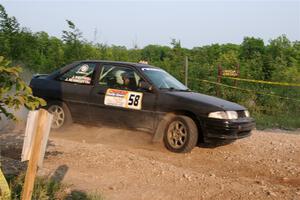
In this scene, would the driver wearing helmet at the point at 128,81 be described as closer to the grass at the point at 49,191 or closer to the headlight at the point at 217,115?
the headlight at the point at 217,115

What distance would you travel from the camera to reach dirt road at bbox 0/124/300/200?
596 centimetres

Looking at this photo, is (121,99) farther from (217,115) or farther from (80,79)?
(217,115)

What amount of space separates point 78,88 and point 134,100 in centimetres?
140

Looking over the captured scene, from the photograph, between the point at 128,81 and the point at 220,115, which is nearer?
the point at 220,115

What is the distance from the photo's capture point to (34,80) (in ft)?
34.1

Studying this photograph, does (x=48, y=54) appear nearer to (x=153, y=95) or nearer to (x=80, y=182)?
(x=153, y=95)

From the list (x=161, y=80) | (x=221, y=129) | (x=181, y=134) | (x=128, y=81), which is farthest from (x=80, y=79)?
(x=221, y=129)

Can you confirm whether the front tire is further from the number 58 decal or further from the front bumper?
the number 58 decal

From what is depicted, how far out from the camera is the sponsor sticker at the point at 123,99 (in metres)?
8.91

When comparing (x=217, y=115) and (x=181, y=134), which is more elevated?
(x=217, y=115)

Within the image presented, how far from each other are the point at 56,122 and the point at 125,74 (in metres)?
1.84

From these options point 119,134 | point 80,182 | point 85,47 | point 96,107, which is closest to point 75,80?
point 96,107

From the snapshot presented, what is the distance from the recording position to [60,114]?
9.85 meters

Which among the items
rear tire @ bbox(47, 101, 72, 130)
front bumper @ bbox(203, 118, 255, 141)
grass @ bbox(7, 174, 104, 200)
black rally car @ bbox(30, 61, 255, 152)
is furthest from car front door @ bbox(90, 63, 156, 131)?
grass @ bbox(7, 174, 104, 200)
